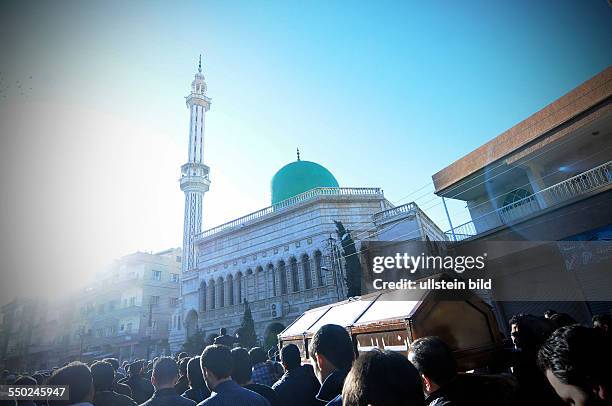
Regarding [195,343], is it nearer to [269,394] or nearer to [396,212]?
[396,212]

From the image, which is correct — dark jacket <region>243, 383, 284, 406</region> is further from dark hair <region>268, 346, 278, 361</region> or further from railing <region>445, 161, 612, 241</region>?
railing <region>445, 161, 612, 241</region>

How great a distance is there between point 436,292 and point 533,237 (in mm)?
7835

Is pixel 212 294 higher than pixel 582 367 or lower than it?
higher

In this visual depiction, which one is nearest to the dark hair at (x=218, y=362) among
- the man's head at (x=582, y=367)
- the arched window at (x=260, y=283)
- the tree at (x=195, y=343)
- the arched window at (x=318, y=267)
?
the man's head at (x=582, y=367)

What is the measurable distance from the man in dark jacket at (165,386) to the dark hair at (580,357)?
9.33 feet

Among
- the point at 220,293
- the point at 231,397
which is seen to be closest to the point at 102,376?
the point at 231,397

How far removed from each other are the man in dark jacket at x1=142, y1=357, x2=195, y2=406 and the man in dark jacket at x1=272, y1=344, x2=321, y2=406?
0.86m

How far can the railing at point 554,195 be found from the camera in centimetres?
926

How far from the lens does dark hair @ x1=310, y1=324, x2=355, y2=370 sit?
256cm

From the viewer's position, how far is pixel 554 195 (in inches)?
428

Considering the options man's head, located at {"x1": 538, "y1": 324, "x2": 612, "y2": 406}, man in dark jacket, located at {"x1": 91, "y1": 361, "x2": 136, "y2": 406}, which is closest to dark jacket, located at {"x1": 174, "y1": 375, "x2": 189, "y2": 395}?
man in dark jacket, located at {"x1": 91, "y1": 361, "x2": 136, "y2": 406}

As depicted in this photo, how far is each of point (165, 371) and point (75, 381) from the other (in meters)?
0.72

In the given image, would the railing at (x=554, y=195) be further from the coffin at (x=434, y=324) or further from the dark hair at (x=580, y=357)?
the dark hair at (x=580, y=357)

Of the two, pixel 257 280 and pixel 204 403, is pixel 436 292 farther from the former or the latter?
pixel 257 280
